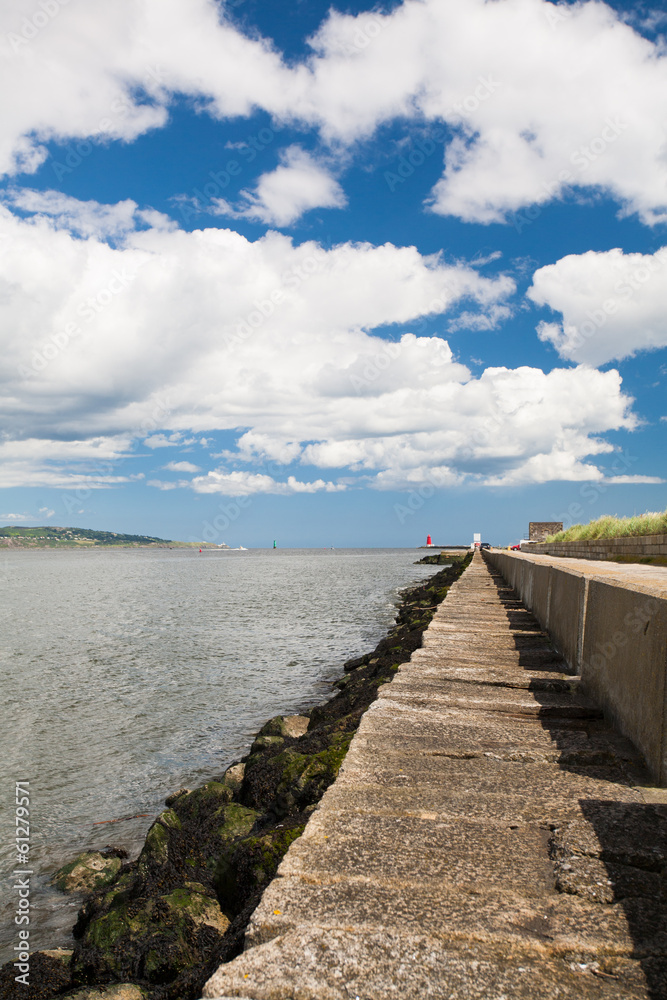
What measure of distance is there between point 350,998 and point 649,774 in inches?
79.0

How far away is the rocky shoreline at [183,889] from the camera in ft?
12.0

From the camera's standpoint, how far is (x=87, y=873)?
563cm

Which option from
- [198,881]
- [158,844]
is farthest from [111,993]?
[158,844]

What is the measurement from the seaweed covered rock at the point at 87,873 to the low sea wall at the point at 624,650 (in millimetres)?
4392

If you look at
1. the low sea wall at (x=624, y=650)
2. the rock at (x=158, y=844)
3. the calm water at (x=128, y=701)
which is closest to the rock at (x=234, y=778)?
the calm water at (x=128, y=701)

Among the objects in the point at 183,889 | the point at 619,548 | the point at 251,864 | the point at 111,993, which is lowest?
the point at 111,993

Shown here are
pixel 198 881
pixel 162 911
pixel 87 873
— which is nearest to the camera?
pixel 162 911

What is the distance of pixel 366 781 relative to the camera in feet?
10.4

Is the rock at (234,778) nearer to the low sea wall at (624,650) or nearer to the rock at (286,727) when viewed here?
the rock at (286,727)

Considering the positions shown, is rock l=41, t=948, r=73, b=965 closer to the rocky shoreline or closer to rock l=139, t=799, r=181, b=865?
the rocky shoreline

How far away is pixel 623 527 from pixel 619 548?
4.98ft

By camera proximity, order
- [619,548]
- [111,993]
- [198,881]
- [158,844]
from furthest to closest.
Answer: [619,548] → [158,844] → [198,881] → [111,993]

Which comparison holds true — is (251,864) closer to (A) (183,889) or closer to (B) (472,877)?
(A) (183,889)

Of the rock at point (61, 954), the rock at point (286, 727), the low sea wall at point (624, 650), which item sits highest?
the low sea wall at point (624, 650)
